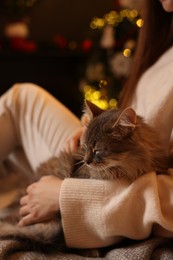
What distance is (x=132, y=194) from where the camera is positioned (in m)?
0.83

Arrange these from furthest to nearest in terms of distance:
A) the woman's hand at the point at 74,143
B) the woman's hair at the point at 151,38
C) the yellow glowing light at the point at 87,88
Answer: the yellow glowing light at the point at 87,88 < the woman's hair at the point at 151,38 < the woman's hand at the point at 74,143

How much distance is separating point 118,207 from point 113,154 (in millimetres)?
130

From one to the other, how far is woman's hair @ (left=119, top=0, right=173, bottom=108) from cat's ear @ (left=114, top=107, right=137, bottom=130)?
1.13ft

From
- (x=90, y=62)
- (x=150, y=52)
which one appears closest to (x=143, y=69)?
(x=150, y=52)

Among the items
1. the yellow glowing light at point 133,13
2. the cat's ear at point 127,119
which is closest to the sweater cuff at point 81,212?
the cat's ear at point 127,119

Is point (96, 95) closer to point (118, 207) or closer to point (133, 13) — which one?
point (133, 13)

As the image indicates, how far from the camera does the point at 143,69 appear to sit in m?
1.20

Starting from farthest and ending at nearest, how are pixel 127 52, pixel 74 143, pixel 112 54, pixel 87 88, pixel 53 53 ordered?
pixel 53 53 < pixel 87 88 < pixel 112 54 < pixel 127 52 < pixel 74 143

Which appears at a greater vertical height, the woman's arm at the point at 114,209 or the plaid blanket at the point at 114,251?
the woman's arm at the point at 114,209

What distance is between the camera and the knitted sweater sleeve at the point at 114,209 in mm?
825

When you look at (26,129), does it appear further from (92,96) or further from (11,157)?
(92,96)

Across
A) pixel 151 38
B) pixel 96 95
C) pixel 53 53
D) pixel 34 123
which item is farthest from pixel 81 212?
pixel 53 53

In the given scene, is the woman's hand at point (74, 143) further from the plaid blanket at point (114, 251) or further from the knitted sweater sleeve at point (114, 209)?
the plaid blanket at point (114, 251)

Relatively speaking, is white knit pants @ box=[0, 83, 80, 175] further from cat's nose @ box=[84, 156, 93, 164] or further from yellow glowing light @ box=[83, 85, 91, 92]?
yellow glowing light @ box=[83, 85, 91, 92]
